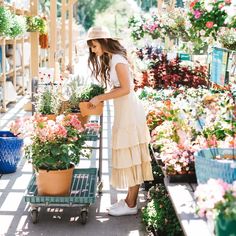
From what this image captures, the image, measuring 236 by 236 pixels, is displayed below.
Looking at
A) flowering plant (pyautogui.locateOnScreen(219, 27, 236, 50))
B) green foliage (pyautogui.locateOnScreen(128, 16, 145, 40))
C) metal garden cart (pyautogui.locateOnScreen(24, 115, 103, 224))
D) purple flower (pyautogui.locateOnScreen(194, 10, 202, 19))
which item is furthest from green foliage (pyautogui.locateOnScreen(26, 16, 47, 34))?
purple flower (pyautogui.locateOnScreen(194, 10, 202, 19))

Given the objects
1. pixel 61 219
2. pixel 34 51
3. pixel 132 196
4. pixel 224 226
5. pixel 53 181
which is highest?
pixel 34 51

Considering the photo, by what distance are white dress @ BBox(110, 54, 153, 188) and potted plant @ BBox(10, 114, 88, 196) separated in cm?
30

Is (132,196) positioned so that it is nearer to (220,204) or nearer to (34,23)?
(220,204)

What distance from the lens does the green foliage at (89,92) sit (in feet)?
14.5

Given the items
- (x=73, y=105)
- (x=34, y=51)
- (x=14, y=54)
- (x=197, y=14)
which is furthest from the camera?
(x=14, y=54)

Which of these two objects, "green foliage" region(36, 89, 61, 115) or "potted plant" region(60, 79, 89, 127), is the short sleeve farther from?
"green foliage" region(36, 89, 61, 115)

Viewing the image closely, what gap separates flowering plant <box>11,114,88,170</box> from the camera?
382cm

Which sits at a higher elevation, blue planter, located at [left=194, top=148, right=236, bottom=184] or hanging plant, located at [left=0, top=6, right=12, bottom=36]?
hanging plant, located at [left=0, top=6, right=12, bottom=36]

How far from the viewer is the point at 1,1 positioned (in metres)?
8.25

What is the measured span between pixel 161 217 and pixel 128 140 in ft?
2.20

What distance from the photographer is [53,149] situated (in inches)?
150

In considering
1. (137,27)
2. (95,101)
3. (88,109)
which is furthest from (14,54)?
(95,101)

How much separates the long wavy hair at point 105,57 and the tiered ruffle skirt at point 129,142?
27cm

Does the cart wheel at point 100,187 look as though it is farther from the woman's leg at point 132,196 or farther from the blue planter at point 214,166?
the blue planter at point 214,166
